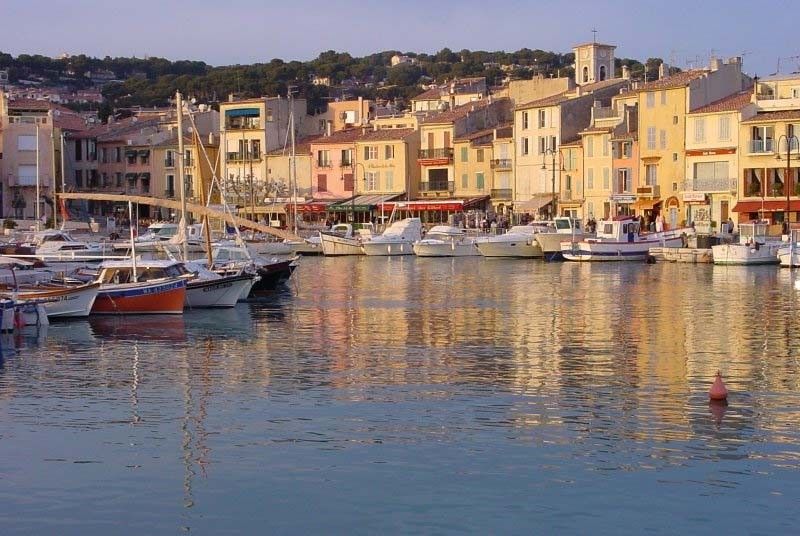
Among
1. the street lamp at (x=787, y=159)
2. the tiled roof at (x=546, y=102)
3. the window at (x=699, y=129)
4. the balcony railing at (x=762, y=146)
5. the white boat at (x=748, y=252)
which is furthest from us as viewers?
the tiled roof at (x=546, y=102)

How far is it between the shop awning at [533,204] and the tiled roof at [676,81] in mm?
10100

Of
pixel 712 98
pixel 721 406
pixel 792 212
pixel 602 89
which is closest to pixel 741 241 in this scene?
pixel 792 212

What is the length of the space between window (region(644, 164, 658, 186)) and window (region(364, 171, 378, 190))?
77.4ft

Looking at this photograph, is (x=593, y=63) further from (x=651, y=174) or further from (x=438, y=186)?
(x=651, y=174)

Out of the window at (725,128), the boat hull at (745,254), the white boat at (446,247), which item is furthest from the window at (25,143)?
the boat hull at (745,254)

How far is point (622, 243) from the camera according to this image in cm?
7006

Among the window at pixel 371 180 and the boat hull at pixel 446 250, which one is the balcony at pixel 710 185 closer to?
the boat hull at pixel 446 250

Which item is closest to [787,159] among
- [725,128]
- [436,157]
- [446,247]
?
[725,128]

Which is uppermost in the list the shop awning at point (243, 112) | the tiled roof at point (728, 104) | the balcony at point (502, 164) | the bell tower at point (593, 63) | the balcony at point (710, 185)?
the bell tower at point (593, 63)

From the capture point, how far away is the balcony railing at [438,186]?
9769 centimetres

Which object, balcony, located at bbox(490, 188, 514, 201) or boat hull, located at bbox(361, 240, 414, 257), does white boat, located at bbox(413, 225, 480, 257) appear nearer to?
boat hull, located at bbox(361, 240, 414, 257)

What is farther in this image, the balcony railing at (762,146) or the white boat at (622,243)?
the balcony railing at (762,146)

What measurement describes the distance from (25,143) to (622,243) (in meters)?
48.6

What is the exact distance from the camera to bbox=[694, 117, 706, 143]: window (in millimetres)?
79812
